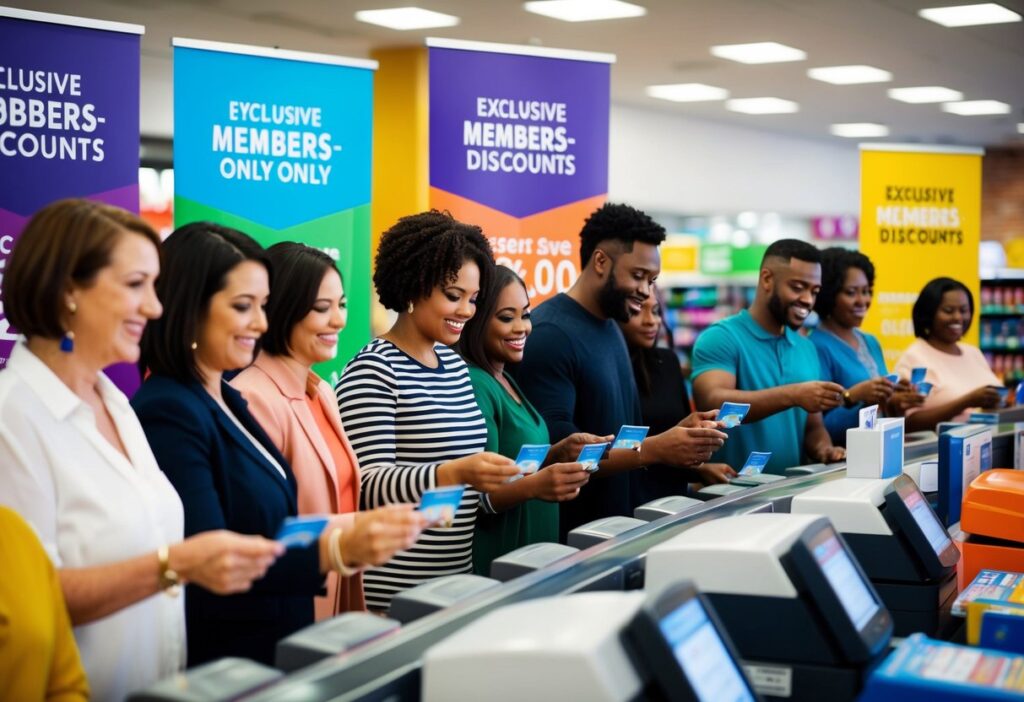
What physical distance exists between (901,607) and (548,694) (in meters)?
1.29

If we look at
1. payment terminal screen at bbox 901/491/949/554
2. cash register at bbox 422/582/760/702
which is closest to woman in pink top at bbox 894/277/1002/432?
payment terminal screen at bbox 901/491/949/554

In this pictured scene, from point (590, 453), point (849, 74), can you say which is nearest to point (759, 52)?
point (849, 74)

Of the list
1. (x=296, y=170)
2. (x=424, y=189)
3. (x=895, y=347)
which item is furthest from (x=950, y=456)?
(x=424, y=189)

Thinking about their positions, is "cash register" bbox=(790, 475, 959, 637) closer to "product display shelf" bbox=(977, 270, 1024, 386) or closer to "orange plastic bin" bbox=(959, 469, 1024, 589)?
"orange plastic bin" bbox=(959, 469, 1024, 589)

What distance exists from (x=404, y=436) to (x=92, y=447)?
3.35 ft

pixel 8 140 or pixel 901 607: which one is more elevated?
pixel 8 140

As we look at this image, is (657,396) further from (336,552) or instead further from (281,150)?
(336,552)

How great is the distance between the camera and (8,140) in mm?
3875

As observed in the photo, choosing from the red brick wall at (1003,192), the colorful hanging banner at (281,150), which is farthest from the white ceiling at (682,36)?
the red brick wall at (1003,192)

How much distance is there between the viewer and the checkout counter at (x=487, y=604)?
131 cm

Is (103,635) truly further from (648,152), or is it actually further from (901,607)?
(648,152)

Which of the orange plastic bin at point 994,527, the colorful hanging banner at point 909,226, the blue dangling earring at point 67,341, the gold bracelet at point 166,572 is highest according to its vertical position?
the colorful hanging banner at point 909,226

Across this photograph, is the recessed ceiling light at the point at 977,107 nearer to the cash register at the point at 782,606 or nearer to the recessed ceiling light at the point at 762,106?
the recessed ceiling light at the point at 762,106

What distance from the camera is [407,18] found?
8.31 meters
